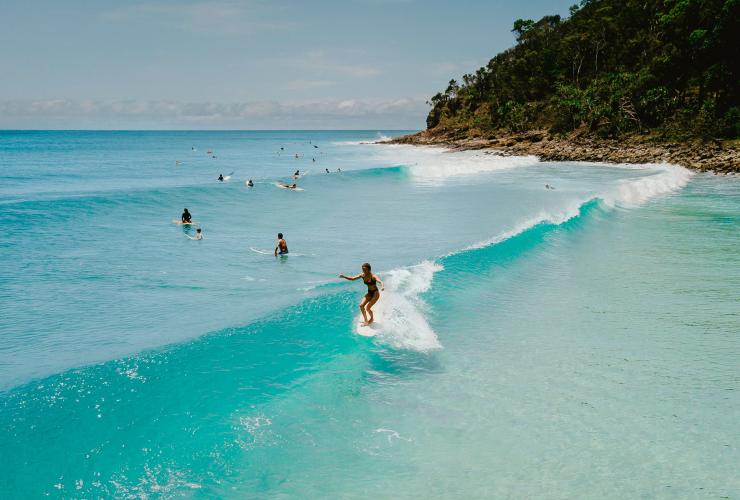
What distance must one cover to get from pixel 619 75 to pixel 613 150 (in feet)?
51.3

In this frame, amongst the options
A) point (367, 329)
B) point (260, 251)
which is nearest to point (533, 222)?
point (260, 251)

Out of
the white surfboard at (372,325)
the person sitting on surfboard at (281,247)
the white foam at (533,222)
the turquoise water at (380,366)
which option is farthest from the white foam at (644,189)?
the white surfboard at (372,325)

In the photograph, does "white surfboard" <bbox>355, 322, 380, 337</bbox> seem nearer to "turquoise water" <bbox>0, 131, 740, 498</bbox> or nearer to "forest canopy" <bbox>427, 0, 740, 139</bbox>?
"turquoise water" <bbox>0, 131, 740, 498</bbox>

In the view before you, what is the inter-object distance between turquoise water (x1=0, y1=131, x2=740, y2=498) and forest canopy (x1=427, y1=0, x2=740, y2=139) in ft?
122

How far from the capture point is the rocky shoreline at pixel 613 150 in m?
43.2

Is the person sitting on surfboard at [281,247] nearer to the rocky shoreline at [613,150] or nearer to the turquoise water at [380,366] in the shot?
the turquoise water at [380,366]

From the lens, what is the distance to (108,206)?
2955cm

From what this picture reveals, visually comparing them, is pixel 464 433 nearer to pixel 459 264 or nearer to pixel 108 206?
pixel 459 264

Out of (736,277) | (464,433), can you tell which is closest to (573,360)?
(464,433)

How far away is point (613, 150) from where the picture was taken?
55.6 m

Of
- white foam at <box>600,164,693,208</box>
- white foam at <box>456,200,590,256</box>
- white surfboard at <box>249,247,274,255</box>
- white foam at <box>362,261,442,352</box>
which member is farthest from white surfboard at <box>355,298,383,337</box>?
white foam at <box>600,164,693,208</box>

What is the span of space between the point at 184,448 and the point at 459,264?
11.1m

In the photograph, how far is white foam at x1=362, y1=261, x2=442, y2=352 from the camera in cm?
1067

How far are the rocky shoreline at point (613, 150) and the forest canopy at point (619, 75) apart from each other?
229cm
